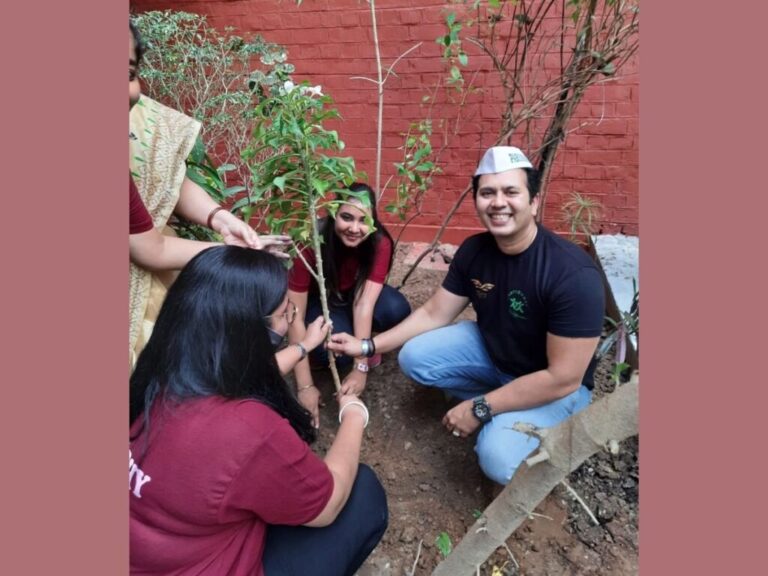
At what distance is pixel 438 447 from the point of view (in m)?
2.20

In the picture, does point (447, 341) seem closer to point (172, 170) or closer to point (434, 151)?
point (172, 170)

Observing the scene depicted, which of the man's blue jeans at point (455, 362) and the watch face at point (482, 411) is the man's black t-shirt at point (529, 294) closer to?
the man's blue jeans at point (455, 362)

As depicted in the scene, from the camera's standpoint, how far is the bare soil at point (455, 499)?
1.70 m

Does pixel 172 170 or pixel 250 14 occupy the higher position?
pixel 250 14

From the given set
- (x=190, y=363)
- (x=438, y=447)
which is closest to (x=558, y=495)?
(x=438, y=447)

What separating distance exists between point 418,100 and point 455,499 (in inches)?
98.0

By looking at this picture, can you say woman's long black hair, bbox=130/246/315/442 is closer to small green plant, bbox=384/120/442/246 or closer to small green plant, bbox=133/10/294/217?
small green plant, bbox=384/120/442/246

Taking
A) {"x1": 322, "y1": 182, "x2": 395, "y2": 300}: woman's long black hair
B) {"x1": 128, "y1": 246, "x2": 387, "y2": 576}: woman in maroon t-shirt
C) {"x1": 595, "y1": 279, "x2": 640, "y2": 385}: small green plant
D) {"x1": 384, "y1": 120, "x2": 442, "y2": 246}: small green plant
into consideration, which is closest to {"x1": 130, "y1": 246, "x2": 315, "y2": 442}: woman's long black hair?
{"x1": 128, "y1": 246, "x2": 387, "y2": 576}: woman in maroon t-shirt

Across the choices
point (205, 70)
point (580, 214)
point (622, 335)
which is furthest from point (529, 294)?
point (205, 70)

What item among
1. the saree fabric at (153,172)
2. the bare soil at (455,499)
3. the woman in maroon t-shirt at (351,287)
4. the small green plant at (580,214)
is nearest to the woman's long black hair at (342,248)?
the woman in maroon t-shirt at (351,287)

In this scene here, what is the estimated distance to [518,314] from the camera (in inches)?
71.6

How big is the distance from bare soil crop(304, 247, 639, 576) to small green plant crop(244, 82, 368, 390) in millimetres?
741

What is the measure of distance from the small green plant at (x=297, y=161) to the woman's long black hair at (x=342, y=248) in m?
0.33

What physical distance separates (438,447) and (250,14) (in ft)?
10.0
